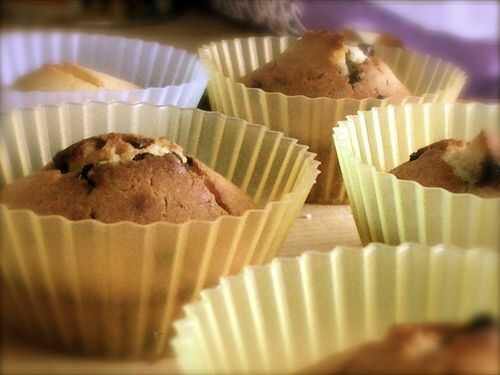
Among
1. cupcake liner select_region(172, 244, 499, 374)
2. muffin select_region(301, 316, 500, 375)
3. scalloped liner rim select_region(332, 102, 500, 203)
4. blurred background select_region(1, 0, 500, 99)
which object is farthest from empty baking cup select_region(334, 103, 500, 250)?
blurred background select_region(1, 0, 500, 99)

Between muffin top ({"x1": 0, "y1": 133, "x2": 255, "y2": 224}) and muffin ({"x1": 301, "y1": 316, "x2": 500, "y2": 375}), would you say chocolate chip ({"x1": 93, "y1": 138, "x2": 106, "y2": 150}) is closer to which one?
muffin top ({"x1": 0, "y1": 133, "x2": 255, "y2": 224})

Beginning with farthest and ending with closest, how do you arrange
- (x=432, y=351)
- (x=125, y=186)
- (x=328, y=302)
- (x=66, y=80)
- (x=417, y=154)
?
(x=66, y=80)
(x=417, y=154)
(x=125, y=186)
(x=328, y=302)
(x=432, y=351)

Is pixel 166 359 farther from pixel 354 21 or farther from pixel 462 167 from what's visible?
pixel 354 21

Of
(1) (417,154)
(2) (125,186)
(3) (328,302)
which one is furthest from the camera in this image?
(1) (417,154)

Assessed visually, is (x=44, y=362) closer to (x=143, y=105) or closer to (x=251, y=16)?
(x=143, y=105)

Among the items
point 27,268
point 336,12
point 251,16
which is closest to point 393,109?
point 27,268

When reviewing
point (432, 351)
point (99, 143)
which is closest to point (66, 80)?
point (99, 143)

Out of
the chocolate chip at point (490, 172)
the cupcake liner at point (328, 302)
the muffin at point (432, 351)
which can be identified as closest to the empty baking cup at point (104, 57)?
the chocolate chip at point (490, 172)
